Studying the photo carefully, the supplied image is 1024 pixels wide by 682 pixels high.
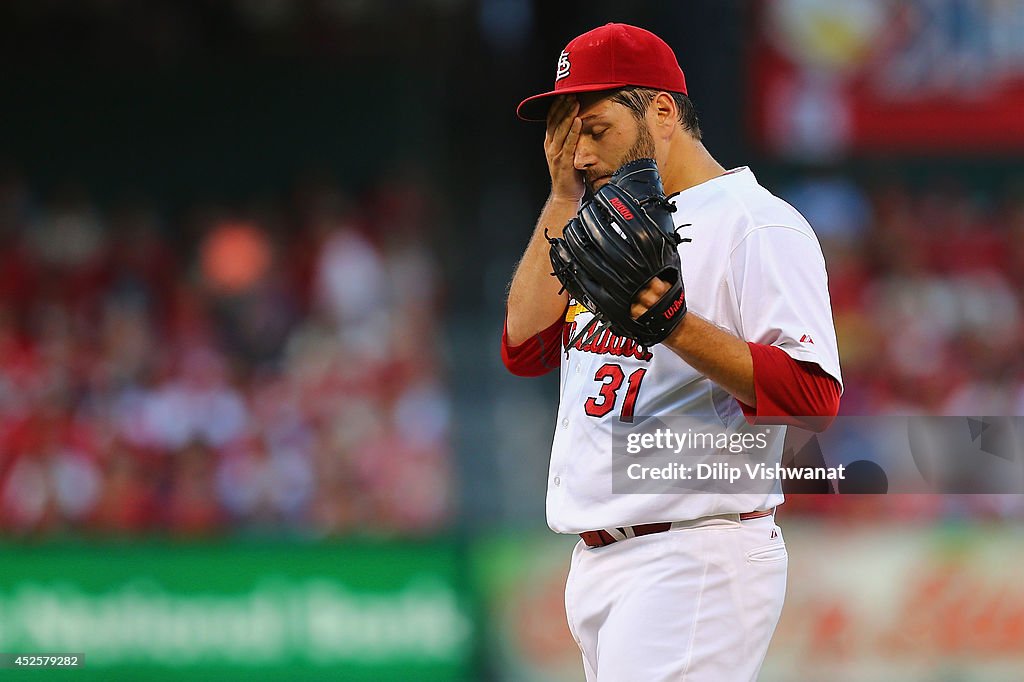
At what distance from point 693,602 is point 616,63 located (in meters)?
1.04

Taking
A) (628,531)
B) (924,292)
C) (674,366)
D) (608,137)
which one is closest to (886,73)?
(924,292)

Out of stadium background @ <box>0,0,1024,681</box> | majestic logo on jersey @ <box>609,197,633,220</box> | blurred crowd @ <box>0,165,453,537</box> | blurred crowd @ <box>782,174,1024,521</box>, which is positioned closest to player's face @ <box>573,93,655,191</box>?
majestic logo on jersey @ <box>609,197,633,220</box>

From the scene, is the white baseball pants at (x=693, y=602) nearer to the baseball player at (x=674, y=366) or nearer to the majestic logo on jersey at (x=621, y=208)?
the baseball player at (x=674, y=366)

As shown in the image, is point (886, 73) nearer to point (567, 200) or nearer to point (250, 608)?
point (250, 608)

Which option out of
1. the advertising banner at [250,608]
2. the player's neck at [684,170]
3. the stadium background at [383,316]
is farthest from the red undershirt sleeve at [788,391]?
the advertising banner at [250,608]

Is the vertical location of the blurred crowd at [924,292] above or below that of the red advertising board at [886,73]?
below

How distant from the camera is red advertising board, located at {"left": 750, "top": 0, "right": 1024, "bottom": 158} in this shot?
326 inches

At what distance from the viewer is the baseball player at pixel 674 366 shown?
2.20 metres

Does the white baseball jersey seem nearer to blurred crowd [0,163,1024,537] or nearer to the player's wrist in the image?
the player's wrist

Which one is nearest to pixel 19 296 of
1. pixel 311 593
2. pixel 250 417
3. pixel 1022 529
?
pixel 250 417

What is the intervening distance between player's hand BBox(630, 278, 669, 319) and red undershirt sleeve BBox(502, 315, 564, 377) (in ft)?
1.70

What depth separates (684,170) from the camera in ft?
8.27

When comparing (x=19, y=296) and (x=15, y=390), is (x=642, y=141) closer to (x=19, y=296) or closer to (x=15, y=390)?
(x=15, y=390)

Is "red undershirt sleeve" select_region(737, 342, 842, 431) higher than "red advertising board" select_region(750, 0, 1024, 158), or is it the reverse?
"red advertising board" select_region(750, 0, 1024, 158)
